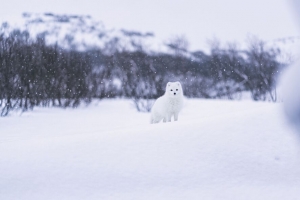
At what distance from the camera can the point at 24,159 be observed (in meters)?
2.97

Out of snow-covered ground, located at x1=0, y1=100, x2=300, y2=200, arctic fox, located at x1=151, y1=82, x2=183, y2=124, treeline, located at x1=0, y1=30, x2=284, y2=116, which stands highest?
treeline, located at x1=0, y1=30, x2=284, y2=116

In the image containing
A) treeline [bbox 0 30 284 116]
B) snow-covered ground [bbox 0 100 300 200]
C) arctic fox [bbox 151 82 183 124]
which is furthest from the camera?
treeline [bbox 0 30 284 116]

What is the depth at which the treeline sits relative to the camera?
1204cm

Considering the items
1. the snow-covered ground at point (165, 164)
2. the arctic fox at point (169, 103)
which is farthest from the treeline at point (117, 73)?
the snow-covered ground at point (165, 164)

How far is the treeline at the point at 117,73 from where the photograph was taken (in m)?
12.0

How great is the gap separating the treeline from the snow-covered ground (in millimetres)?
8332

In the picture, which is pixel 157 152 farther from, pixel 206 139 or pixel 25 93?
pixel 25 93

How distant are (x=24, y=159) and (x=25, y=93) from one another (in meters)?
10.5


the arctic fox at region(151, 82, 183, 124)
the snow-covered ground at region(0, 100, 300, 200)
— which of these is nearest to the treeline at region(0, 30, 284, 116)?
the arctic fox at region(151, 82, 183, 124)

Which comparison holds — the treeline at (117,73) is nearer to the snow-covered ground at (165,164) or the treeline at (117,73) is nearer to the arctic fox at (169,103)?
the arctic fox at (169,103)

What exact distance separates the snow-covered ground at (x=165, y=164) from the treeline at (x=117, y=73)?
8332 millimetres

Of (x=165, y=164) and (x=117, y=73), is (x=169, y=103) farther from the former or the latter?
(x=117, y=73)

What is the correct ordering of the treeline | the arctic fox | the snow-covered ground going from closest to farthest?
the snow-covered ground, the arctic fox, the treeline

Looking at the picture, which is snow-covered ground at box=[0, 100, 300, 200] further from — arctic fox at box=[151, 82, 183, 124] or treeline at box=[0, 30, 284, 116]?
treeline at box=[0, 30, 284, 116]
